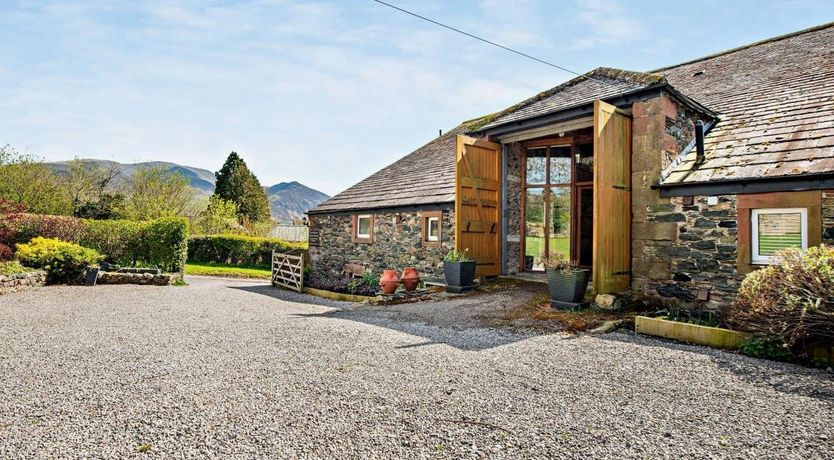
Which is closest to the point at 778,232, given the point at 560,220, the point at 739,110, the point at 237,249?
the point at 739,110

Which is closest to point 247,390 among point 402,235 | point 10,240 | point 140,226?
point 402,235

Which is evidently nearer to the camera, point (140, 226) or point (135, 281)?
point (135, 281)

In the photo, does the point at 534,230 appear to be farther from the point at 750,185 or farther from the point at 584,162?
the point at 750,185

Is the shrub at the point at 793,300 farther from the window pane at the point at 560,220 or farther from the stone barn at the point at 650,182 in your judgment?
the window pane at the point at 560,220

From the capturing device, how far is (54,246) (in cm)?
1126

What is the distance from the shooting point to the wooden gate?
44.0ft

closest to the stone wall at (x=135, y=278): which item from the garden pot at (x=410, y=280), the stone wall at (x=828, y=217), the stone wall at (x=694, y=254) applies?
the garden pot at (x=410, y=280)

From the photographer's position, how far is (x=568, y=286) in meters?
7.52

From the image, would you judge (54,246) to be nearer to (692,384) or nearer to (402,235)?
(402,235)

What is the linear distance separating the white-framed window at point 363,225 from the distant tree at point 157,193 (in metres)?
17.3

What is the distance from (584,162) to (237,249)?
17010 mm

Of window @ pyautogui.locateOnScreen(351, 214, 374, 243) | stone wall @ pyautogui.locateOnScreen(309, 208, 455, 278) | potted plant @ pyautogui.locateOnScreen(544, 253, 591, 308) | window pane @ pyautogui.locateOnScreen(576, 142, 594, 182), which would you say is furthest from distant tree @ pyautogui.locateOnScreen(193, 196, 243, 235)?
potted plant @ pyautogui.locateOnScreen(544, 253, 591, 308)

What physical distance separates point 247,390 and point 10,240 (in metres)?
12.4

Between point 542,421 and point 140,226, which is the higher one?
point 140,226
